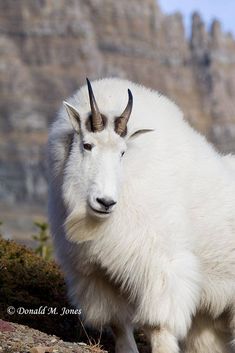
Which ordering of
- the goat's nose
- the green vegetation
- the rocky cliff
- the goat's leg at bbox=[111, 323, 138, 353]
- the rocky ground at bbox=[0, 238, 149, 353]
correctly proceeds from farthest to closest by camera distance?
the rocky cliff < the green vegetation < the goat's leg at bbox=[111, 323, 138, 353] < the rocky ground at bbox=[0, 238, 149, 353] < the goat's nose

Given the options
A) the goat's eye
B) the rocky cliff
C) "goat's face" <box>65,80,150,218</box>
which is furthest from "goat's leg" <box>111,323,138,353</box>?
the rocky cliff

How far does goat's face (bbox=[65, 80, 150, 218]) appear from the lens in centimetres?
695

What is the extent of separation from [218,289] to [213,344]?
816 mm

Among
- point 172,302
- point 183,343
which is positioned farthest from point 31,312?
point 172,302

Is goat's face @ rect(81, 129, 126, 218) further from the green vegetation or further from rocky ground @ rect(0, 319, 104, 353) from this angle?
the green vegetation

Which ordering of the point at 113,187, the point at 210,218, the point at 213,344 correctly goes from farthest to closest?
1. the point at 213,344
2. the point at 210,218
3. the point at 113,187

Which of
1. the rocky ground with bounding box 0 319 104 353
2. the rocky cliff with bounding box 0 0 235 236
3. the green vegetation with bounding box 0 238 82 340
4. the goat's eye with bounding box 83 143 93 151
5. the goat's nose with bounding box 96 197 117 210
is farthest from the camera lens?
the rocky cliff with bounding box 0 0 235 236

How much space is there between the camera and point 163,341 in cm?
734

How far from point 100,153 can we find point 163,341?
1604mm

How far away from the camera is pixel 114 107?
7.63 meters

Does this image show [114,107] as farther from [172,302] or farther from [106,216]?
[172,302]
